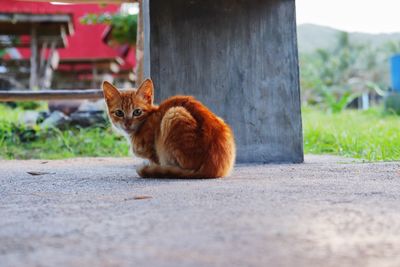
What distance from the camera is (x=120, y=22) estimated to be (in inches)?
393

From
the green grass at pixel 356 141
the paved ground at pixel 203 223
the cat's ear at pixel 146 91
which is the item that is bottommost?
the paved ground at pixel 203 223

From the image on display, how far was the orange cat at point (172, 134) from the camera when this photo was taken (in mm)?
2777

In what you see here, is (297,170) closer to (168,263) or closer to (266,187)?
(266,187)

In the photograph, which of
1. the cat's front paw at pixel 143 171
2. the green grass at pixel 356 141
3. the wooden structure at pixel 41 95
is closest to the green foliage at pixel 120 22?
the green grass at pixel 356 141

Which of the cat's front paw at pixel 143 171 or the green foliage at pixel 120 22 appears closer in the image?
the cat's front paw at pixel 143 171

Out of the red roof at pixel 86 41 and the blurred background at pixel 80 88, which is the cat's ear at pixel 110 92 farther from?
the red roof at pixel 86 41

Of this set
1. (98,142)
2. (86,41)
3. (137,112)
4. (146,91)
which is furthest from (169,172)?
(86,41)

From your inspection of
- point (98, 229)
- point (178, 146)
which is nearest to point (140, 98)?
point (178, 146)

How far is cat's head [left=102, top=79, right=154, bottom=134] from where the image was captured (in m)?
2.99

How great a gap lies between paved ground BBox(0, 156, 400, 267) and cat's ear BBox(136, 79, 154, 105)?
55 cm

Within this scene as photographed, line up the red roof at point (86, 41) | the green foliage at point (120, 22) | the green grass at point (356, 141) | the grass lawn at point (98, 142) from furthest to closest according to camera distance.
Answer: the red roof at point (86, 41) < the green foliage at point (120, 22) < the grass lawn at point (98, 142) < the green grass at point (356, 141)

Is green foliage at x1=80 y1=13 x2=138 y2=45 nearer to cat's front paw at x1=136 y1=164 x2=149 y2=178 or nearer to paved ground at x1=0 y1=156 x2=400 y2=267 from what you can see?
cat's front paw at x1=136 y1=164 x2=149 y2=178

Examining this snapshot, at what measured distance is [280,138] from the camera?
412 centimetres

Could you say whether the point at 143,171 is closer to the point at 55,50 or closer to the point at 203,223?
the point at 203,223
